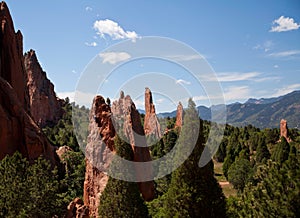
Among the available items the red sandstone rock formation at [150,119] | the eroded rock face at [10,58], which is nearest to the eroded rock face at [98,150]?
the eroded rock face at [10,58]

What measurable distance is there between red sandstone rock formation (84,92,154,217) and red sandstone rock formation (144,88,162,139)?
36.3 meters

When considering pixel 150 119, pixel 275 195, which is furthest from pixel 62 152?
pixel 275 195

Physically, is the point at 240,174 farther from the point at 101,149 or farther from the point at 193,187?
the point at 193,187

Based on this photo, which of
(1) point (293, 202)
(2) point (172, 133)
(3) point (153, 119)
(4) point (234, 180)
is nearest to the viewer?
(1) point (293, 202)

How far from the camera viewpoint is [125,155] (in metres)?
19.9

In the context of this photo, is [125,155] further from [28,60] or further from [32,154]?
[28,60]

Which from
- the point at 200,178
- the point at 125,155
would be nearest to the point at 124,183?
the point at 125,155

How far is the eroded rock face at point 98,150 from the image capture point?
27469 millimetres

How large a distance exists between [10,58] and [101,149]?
73.2 feet

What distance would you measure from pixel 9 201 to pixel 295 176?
49.5 feet

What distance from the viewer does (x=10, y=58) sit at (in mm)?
43750

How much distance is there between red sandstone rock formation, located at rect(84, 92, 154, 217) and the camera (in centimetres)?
2741

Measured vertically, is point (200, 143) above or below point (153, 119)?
below

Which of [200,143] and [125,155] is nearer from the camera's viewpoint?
[200,143]
